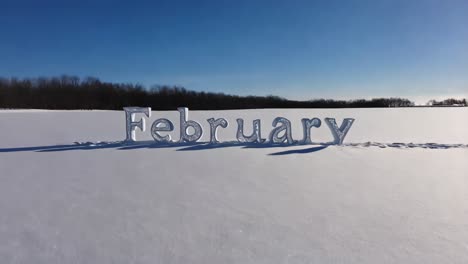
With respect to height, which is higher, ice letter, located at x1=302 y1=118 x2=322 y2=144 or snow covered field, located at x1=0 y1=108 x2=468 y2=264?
ice letter, located at x1=302 y1=118 x2=322 y2=144

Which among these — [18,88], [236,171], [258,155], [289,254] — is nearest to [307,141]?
[258,155]

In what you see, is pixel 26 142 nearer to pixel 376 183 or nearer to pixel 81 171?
pixel 81 171

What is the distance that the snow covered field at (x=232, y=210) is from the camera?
201cm

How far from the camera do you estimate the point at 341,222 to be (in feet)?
8.18

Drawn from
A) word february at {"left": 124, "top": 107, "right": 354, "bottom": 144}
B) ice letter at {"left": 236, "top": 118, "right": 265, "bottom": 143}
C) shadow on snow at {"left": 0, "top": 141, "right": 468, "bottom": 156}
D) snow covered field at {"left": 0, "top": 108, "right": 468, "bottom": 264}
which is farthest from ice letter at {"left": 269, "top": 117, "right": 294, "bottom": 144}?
snow covered field at {"left": 0, "top": 108, "right": 468, "bottom": 264}

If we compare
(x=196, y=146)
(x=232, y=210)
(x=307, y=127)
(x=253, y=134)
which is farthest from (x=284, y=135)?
(x=232, y=210)

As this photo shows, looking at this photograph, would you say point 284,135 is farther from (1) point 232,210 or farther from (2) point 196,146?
(1) point 232,210

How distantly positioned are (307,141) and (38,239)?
601 cm

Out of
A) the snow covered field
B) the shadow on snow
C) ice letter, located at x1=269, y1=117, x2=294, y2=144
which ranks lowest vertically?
the snow covered field

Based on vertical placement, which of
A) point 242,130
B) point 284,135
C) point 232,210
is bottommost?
point 232,210

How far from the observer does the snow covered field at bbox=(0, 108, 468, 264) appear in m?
2.01

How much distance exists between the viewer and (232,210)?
2.77 meters

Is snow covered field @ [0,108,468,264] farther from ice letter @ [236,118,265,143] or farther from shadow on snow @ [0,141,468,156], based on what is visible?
ice letter @ [236,118,265,143]

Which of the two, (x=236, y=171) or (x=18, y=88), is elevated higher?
(x=18, y=88)
